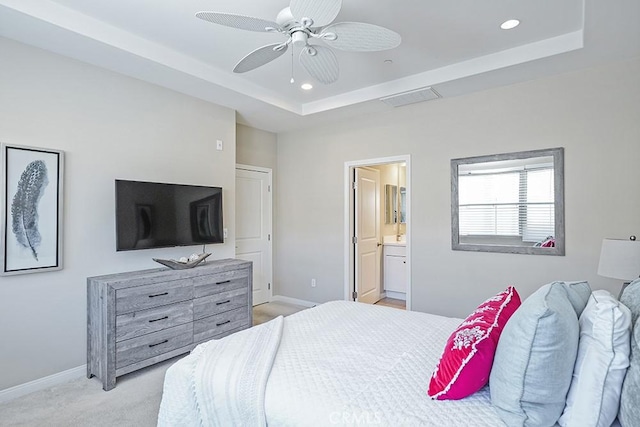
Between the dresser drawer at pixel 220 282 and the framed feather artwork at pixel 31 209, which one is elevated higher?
the framed feather artwork at pixel 31 209

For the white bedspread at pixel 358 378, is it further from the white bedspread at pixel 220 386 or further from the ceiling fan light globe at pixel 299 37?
the ceiling fan light globe at pixel 299 37

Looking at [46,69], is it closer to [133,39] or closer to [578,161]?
[133,39]

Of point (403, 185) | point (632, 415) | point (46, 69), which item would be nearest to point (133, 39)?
point (46, 69)

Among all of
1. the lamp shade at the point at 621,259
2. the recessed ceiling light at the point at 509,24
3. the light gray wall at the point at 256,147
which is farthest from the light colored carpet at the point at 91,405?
the recessed ceiling light at the point at 509,24

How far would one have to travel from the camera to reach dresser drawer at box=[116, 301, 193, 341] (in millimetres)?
2809

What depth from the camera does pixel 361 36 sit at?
217 centimetres

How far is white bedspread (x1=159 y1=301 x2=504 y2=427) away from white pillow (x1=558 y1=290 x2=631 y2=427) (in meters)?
0.26

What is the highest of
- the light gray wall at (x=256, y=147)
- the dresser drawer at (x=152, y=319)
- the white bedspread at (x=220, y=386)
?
the light gray wall at (x=256, y=147)

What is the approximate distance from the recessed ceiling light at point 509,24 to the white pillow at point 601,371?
230 cm

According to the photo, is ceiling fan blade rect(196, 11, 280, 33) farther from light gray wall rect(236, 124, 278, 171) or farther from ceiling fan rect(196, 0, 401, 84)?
light gray wall rect(236, 124, 278, 171)

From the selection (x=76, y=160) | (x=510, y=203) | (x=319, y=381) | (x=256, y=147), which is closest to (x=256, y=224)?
(x=256, y=147)

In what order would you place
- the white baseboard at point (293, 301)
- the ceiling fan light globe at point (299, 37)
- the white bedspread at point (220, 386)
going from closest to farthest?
the white bedspread at point (220, 386)
the ceiling fan light globe at point (299, 37)
the white baseboard at point (293, 301)

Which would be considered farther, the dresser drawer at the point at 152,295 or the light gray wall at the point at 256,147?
the light gray wall at the point at 256,147

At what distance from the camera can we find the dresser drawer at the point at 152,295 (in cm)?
281
